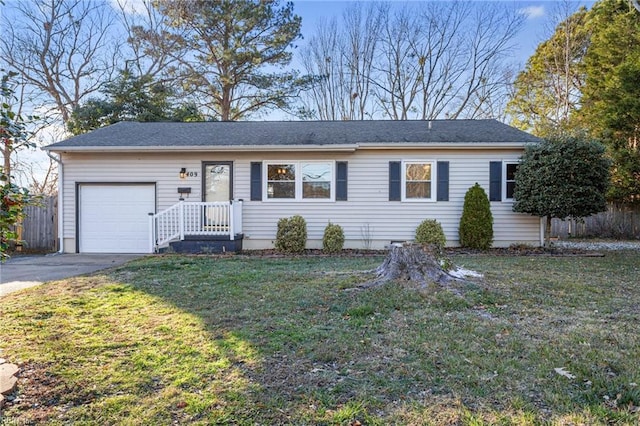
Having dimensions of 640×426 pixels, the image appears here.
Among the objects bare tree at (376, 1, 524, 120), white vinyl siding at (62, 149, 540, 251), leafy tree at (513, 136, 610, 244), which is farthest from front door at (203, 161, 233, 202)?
bare tree at (376, 1, 524, 120)

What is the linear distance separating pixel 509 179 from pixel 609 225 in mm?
7347

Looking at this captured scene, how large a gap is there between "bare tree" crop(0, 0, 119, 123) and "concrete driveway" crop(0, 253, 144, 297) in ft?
36.9

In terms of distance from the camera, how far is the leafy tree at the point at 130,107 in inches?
614

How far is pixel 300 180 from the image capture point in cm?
1027

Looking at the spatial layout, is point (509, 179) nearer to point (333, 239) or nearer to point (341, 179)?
point (341, 179)

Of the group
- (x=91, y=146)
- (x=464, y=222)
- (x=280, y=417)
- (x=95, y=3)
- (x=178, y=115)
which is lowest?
(x=280, y=417)

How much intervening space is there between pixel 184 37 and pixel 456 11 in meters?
13.7

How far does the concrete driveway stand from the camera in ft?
20.2

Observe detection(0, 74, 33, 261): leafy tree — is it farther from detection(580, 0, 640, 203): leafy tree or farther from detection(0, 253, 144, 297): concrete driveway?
detection(580, 0, 640, 203): leafy tree

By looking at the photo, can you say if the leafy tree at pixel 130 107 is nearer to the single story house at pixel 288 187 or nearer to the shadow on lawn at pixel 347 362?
the single story house at pixel 288 187

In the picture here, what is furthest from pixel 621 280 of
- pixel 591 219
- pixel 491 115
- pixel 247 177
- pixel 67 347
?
pixel 491 115

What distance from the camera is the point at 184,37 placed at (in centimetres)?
1792

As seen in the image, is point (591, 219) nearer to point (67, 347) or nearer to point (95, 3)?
point (67, 347)

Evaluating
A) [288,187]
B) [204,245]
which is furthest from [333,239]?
[204,245]
